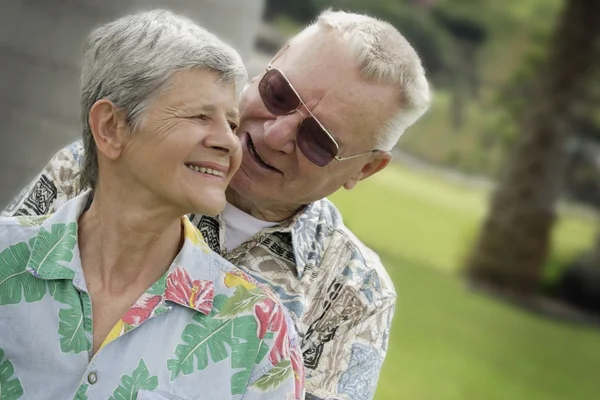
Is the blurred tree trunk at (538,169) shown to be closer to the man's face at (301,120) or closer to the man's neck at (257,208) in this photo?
the man's face at (301,120)

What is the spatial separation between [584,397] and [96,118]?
6984 millimetres

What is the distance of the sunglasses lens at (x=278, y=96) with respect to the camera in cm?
212

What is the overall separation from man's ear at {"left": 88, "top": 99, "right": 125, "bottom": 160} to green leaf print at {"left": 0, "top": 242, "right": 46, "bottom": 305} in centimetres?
24

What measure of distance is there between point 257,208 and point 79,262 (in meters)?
0.55

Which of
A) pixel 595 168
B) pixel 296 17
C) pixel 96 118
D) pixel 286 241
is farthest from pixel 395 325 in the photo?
pixel 96 118

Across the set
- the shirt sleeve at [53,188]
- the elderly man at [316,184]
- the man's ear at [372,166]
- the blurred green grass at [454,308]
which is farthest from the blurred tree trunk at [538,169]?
the shirt sleeve at [53,188]

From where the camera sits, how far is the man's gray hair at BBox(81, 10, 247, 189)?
1.59m

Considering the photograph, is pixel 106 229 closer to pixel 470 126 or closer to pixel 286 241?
pixel 286 241

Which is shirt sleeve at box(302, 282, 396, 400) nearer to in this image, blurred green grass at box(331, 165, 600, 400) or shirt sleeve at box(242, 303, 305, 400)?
shirt sleeve at box(242, 303, 305, 400)

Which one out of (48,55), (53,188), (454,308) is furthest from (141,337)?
(454,308)

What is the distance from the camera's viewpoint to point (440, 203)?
8.33m

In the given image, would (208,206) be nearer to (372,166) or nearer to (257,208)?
(257,208)

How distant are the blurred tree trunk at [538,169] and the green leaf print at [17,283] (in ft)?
22.1

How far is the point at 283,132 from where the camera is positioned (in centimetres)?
210
